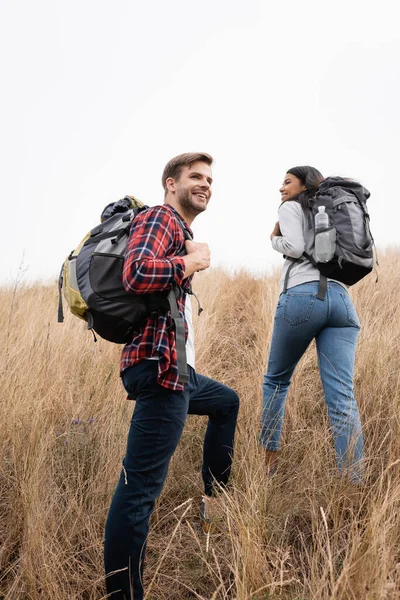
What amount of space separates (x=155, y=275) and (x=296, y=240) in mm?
1235

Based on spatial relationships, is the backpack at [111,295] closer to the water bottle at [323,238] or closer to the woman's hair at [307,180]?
the water bottle at [323,238]

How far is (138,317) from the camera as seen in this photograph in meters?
1.73

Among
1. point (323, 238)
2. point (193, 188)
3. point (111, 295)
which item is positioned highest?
point (193, 188)

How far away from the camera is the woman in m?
2.38

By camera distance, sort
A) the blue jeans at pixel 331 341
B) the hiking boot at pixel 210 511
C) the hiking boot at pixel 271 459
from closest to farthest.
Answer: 1. the hiking boot at pixel 210 511
2. the blue jeans at pixel 331 341
3. the hiking boot at pixel 271 459

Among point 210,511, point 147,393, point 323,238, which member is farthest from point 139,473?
point 323,238

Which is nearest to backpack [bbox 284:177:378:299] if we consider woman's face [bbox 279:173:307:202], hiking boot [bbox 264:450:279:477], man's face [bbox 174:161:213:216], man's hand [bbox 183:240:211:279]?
→ woman's face [bbox 279:173:307:202]

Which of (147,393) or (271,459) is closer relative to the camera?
(147,393)

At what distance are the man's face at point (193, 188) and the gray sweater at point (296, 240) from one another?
0.70 meters

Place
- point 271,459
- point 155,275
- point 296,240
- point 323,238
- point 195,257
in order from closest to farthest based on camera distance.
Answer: point 155,275 < point 195,257 < point 323,238 < point 296,240 < point 271,459

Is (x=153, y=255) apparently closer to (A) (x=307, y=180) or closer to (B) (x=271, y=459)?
(A) (x=307, y=180)

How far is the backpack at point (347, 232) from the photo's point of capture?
245 centimetres

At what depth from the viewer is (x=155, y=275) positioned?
1.62 metres

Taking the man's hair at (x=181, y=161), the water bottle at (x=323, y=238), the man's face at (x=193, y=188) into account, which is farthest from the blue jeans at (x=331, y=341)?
the man's hair at (x=181, y=161)
